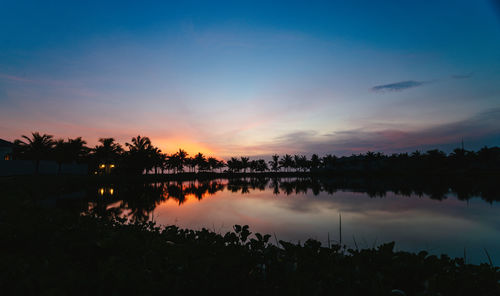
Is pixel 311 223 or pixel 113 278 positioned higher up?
pixel 113 278

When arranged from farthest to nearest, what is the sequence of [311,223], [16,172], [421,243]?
[16,172] → [311,223] → [421,243]

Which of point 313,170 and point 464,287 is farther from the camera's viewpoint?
point 313,170

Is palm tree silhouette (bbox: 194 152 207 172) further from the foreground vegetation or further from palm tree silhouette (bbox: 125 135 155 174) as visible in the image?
the foreground vegetation

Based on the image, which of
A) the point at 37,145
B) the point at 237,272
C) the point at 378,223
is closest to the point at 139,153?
the point at 37,145

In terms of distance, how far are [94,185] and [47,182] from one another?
10343 millimetres

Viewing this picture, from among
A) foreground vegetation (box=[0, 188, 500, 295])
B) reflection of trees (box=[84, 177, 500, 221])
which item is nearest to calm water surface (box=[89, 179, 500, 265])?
reflection of trees (box=[84, 177, 500, 221])

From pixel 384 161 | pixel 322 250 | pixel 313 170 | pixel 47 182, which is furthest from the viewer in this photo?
pixel 313 170

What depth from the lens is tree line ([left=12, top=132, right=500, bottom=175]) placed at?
43.6m

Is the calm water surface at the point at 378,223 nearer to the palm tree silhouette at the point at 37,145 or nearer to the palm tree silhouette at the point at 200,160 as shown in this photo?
the palm tree silhouette at the point at 37,145

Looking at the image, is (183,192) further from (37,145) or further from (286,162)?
(286,162)

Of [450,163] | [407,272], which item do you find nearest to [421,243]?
[407,272]

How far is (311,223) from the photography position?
17.0 m

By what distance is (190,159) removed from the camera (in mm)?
110875

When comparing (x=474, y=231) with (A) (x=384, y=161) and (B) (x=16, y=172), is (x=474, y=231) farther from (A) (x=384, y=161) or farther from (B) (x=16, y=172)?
(A) (x=384, y=161)
